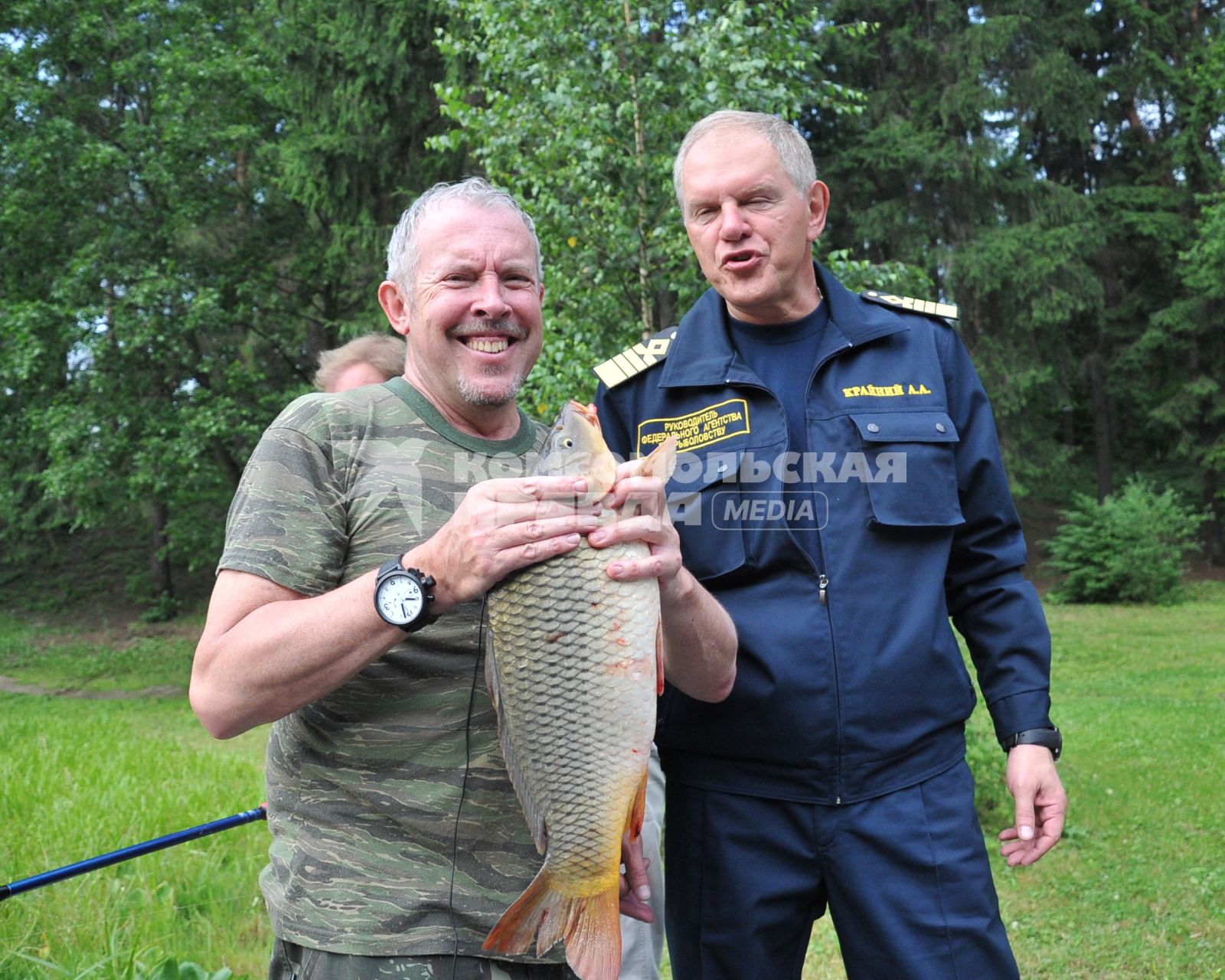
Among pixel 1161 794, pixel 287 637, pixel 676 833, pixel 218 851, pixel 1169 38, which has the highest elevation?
pixel 1169 38

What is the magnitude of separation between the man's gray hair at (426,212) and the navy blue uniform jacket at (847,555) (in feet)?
2.46

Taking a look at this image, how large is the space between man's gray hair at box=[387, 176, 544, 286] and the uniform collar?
2.21 ft

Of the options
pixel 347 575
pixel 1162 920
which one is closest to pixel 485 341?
pixel 347 575

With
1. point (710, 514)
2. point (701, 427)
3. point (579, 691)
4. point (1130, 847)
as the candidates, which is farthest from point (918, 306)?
point (1130, 847)

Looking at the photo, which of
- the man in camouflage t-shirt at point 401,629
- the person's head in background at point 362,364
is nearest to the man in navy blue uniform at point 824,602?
the man in camouflage t-shirt at point 401,629

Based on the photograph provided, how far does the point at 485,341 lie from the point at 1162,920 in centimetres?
550

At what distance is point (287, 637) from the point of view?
5.80 ft

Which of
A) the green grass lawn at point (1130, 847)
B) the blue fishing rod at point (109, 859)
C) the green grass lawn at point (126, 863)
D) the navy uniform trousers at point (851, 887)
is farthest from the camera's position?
the green grass lawn at point (1130, 847)

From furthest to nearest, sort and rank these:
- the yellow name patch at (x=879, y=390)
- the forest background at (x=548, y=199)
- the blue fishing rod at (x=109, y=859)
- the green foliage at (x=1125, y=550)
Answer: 1. the green foliage at (x=1125, y=550)
2. the forest background at (x=548, y=199)
3. the blue fishing rod at (x=109, y=859)
4. the yellow name patch at (x=879, y=390)

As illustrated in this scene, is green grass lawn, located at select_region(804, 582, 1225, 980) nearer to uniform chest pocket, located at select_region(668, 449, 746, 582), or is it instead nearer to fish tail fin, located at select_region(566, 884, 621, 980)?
uniform chest pocket, located at select_region(668, 449, 746, 582)

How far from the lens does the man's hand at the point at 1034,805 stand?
2.68 m

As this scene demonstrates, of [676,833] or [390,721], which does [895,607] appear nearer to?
[676,833]

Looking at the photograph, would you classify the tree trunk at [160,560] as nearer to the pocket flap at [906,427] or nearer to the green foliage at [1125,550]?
the green foliage at [1125,550]

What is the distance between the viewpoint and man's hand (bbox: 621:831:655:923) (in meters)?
2.08
